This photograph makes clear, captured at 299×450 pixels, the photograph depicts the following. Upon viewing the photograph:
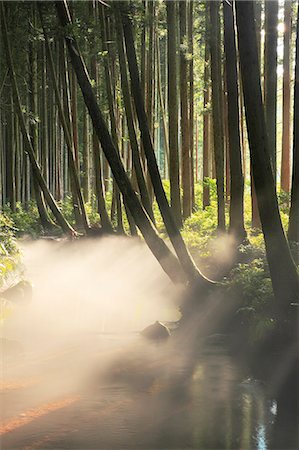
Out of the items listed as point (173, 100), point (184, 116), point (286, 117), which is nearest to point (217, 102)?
point (173, 100)

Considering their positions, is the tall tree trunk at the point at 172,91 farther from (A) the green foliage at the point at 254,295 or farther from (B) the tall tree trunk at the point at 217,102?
(A) the green foliage at the point at 254,295

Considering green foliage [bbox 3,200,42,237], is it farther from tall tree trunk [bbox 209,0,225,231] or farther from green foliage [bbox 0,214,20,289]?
tall tree trunk [bbox 209,0,225,231]

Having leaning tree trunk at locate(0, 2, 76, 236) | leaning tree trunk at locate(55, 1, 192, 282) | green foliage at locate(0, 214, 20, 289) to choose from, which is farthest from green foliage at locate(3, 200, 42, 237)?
leaning tree trunk at locate(55, 1, 192, 282)

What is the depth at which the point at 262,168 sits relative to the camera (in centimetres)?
644

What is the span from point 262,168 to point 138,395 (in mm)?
2858

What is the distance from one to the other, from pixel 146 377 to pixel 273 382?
1375 millimetres

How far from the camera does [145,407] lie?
5297 mm

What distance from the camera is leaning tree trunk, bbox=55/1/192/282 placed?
8.34m

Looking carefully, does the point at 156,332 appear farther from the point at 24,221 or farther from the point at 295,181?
the point at 24,221

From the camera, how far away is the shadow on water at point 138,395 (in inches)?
181

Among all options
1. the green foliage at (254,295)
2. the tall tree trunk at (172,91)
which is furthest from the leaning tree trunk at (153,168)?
the tall tree trunk at (172,91)

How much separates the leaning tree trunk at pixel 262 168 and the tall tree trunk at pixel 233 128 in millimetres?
2524

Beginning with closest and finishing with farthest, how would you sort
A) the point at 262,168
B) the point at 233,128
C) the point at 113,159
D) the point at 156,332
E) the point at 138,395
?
the point at 138,395, the point at 262,168, the point at 156,332, the point at 113,159, the point at 233,128

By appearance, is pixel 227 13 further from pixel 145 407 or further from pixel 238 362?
pixel 145 407
